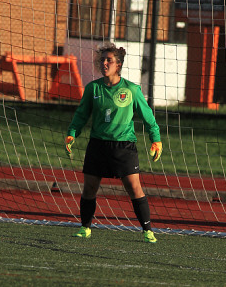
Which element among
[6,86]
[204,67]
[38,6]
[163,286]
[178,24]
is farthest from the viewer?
[178,24]

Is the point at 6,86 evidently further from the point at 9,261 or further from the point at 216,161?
the point at 9,261

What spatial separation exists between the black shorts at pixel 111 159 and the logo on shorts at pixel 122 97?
1.07 ft

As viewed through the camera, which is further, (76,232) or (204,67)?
(204,67)

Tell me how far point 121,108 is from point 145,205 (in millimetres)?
869

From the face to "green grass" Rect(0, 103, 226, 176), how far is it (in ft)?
12.9

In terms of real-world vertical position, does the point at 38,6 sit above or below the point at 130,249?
above

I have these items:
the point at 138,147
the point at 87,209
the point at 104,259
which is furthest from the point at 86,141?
→ the point at 104,259

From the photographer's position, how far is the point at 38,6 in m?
20.4

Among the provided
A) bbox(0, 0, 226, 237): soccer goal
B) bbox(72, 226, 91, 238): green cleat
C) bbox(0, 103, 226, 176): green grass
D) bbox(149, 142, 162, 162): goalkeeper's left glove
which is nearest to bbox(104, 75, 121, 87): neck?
bbox(149, 142, 162, 162): goalkeeper's left glove

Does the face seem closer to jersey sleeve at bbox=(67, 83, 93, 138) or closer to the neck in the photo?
the neck

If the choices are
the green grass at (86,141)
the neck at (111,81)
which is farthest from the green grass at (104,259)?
the green grass at (86,141)

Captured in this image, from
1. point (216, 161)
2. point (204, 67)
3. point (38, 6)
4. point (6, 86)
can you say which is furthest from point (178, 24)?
point (216, 161)

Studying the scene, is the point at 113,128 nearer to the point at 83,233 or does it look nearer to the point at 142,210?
the point at 142,210

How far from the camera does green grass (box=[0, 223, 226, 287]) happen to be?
492 cm
